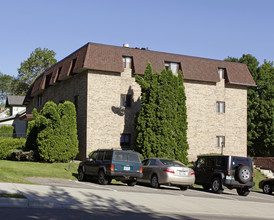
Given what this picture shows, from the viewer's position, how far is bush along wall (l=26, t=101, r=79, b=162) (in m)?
27.4

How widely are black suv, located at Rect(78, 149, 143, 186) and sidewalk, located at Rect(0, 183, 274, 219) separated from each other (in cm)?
378

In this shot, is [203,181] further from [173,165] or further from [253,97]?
[253,97]

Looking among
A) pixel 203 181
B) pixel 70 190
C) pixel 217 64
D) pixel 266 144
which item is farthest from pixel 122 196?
pixel 266 144

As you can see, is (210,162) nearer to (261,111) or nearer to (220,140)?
(220,140)

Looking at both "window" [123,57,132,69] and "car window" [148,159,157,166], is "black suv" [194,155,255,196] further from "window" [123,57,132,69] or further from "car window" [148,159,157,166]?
"window" [123,57,132,69]

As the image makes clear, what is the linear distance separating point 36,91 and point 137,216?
32.3 meters

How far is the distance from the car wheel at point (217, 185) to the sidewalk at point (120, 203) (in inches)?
167

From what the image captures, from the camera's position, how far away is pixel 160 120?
97.4 ft

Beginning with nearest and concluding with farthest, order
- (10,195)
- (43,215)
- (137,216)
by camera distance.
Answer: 1. (43,215)
2. (137,216)
3. (10,195)

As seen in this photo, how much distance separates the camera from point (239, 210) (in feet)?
44.4

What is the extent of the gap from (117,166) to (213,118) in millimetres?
18657

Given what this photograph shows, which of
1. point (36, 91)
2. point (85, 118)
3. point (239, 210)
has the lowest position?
A: point (239, 210)

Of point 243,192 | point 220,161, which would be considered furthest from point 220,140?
point 220,161

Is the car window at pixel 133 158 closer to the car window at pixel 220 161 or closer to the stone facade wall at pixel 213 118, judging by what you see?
the car window at pixel 220 161
